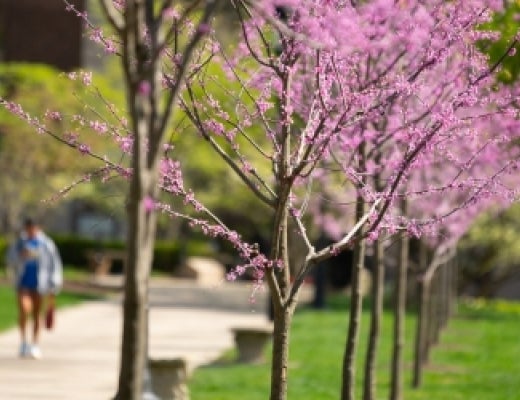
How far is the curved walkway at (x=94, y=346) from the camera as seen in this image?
18219mm

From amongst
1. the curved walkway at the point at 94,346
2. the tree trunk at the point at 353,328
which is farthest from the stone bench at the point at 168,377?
the tree trunk at the point at 353,328

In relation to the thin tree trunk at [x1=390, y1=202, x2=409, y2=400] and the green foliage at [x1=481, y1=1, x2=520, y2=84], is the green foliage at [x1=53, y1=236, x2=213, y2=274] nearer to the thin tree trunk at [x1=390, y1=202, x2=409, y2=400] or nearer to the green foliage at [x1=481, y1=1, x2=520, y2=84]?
the thin tree trunk at [x1=390, y1=202, x2=409, y2=400]

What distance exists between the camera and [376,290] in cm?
1531

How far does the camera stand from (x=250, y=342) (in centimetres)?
2300

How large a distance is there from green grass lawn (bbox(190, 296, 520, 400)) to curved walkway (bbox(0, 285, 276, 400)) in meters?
0.86

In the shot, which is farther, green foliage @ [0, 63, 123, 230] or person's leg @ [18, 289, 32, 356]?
green foliage @ [0, 63, 123, 230]

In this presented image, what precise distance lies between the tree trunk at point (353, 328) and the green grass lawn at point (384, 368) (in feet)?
15.1

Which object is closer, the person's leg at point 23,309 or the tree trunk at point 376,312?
the tree trunk at point 376,312

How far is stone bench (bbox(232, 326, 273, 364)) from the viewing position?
22.9m

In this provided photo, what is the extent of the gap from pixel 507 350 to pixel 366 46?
19.3 metres

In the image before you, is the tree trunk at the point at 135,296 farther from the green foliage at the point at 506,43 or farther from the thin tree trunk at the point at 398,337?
the thin tree trunk at the point at 398,337

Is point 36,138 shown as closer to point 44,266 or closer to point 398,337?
point 44,266

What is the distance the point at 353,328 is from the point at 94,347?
12539 mm

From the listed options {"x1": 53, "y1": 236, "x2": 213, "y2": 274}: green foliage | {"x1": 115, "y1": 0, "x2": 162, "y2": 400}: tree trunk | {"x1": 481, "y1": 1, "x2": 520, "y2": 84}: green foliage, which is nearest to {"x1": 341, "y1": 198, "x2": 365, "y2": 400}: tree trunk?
{"x1": 481, "y1": 1, "x2": 520, "y2": 84}: green foliage
